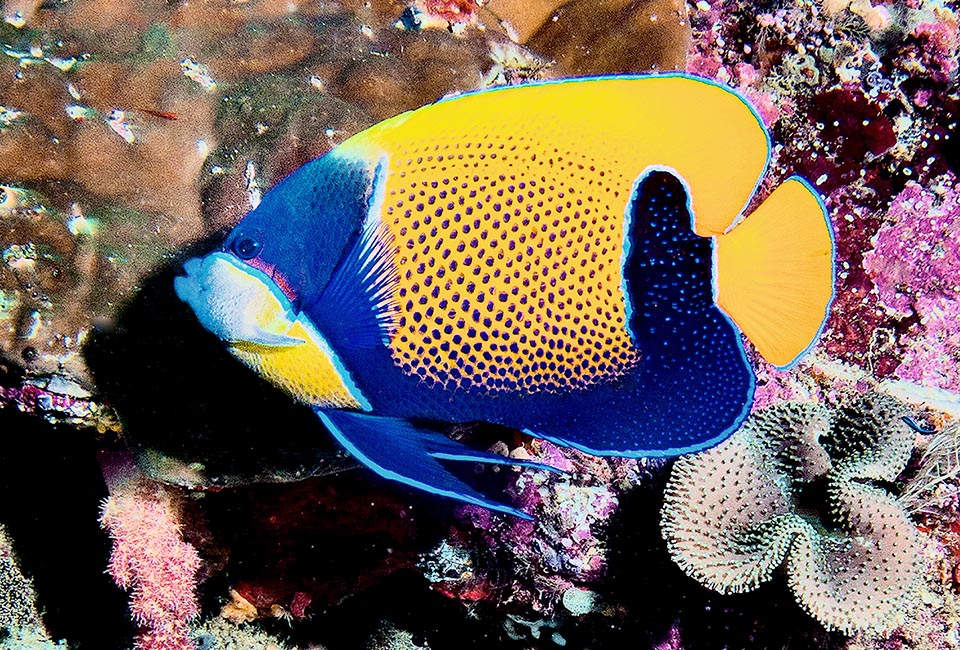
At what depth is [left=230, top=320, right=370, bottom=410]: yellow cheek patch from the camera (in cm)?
133

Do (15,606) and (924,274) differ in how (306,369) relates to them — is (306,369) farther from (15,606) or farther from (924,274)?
(15,606)

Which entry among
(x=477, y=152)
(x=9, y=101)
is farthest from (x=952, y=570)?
(x=9, y=101)

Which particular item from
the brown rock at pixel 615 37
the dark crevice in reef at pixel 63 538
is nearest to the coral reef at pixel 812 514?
the brown rock at pixel 615 37

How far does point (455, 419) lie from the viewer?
144 centimetres

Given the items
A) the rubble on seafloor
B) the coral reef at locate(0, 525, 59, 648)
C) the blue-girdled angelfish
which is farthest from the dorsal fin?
the coral reef at locate(0, 525, 59, 648)

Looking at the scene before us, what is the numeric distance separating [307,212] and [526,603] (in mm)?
2139

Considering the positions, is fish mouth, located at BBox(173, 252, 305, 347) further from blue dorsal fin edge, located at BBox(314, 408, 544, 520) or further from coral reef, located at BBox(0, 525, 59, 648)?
coral reef, located at BBox(0, 525, 59, 648)

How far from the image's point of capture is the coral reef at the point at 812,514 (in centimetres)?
223

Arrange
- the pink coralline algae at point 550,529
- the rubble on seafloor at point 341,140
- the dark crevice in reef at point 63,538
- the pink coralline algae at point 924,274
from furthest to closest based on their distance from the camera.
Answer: the dark crevice in reef at point 63,538 → the pink coralline algae at point 924,274 → the pink coralline algae at point 550,529 → the rubble on seafloor at point 341,140

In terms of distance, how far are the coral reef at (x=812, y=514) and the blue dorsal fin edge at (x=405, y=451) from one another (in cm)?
119

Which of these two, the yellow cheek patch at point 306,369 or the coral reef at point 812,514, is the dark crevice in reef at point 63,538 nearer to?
the yellow cheek patch at point 306,369

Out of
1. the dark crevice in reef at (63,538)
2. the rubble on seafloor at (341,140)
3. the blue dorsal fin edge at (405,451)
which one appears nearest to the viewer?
the blue dorsal fin edge at (405,451)

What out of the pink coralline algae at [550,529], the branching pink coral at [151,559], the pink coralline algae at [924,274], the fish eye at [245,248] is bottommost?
the branching pink coral at [151,559]

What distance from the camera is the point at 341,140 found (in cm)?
218
